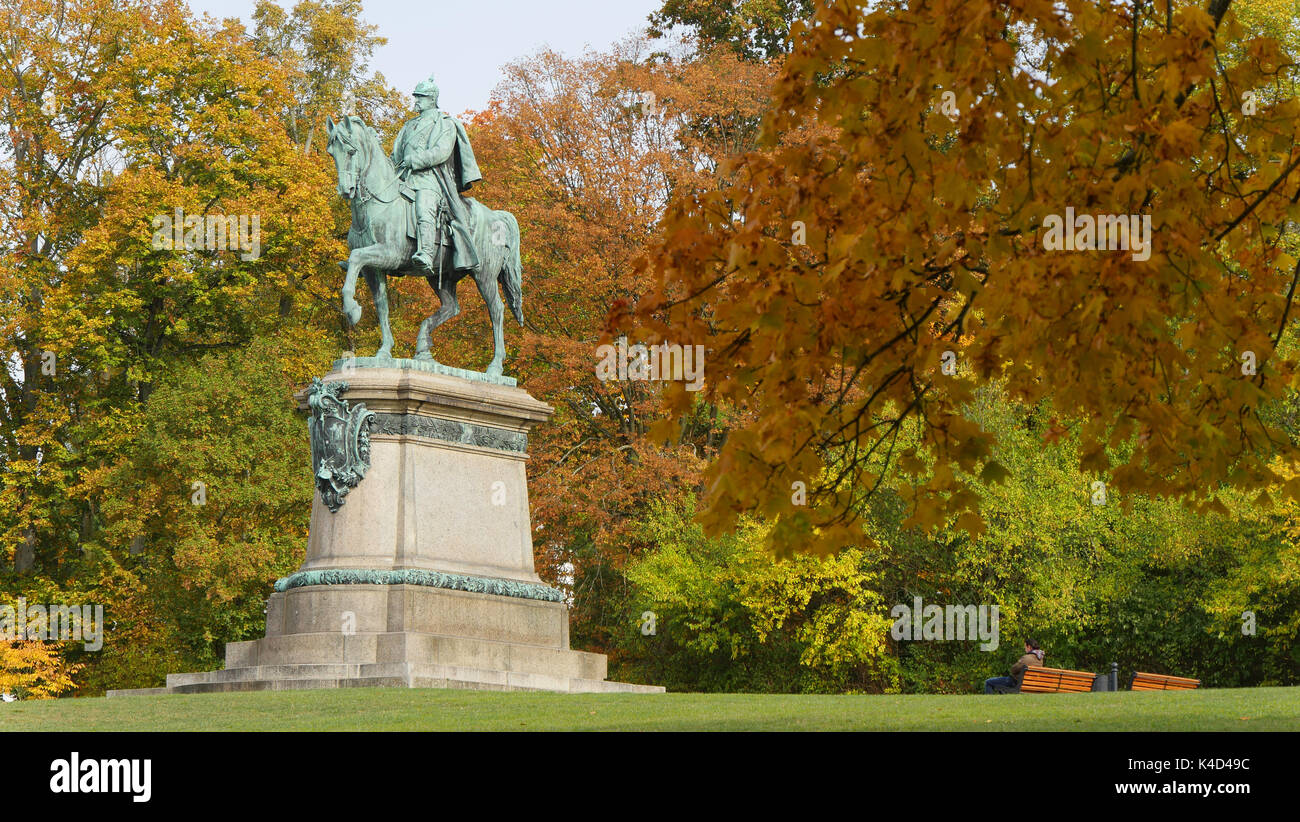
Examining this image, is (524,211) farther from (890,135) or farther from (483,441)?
(890,135)

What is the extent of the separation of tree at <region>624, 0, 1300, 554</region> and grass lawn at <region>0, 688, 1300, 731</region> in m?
3.20

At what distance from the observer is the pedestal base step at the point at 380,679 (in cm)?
1655

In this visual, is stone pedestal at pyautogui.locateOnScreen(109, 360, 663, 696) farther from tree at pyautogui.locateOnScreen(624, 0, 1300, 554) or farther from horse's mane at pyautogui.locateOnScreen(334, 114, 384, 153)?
tree at pyautogui.locateOnScreen(624, 0, 1300, 554)

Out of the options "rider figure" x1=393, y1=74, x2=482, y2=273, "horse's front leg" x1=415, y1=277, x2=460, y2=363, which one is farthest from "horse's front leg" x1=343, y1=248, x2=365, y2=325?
"horse's front leg" x1=415, y1=277, x2=460, y2=363

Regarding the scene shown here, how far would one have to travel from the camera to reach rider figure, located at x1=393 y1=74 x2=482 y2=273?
19438 mm

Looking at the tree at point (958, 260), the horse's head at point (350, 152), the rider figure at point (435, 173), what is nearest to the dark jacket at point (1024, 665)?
the rider figure at point (435, 173)

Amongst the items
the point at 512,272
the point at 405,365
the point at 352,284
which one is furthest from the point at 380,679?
the point at 512,272

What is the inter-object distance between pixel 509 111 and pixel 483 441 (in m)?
20.1

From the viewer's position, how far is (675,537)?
3228 cm

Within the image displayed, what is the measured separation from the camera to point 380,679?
54.2 feet

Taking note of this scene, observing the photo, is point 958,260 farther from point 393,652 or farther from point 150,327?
point 150,327

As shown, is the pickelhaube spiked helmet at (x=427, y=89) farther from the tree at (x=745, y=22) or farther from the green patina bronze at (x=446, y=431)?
the tree at (x=745, y=22)

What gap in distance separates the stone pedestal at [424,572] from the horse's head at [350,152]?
215cm

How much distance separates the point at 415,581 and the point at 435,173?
509 cm
